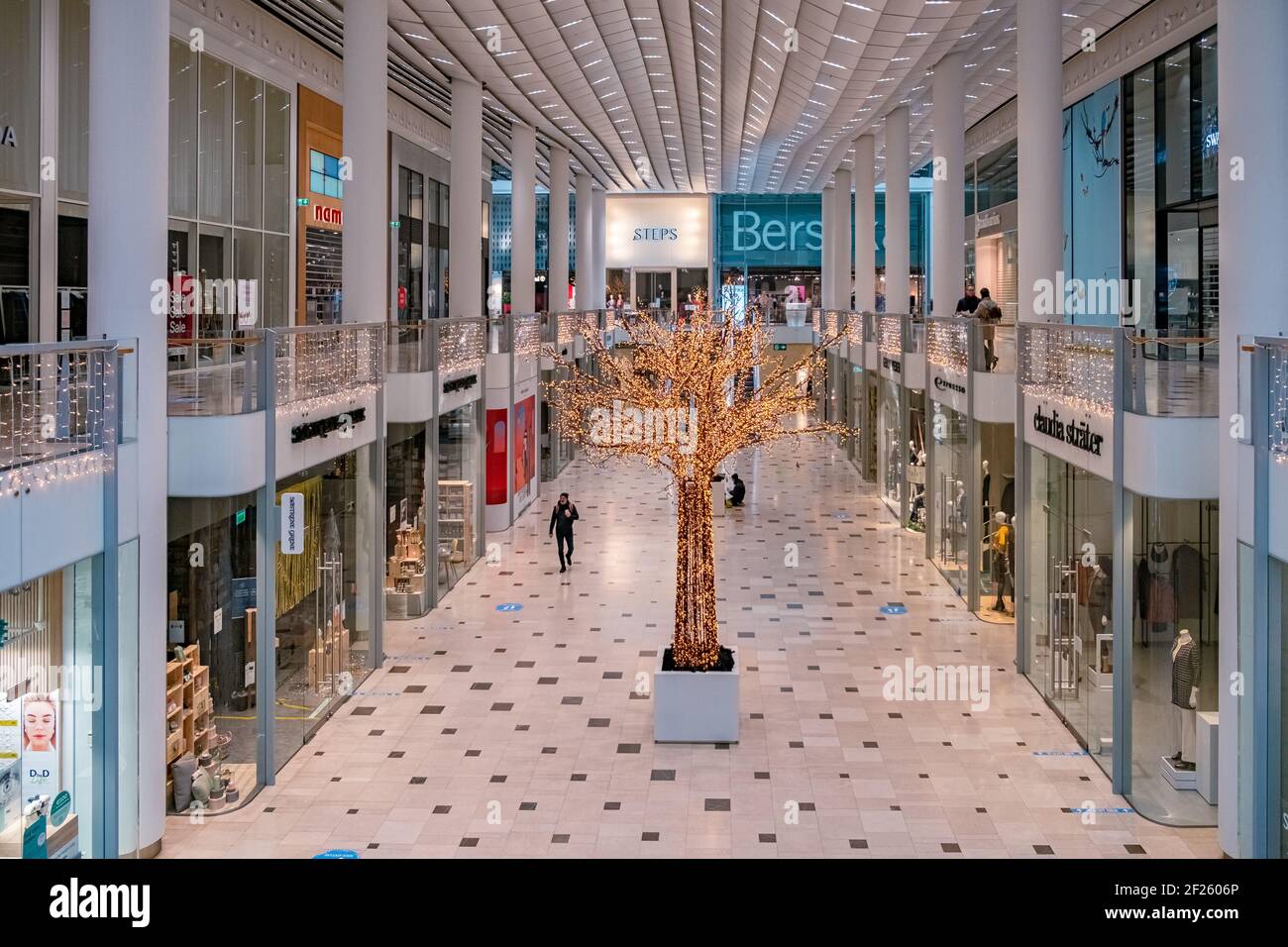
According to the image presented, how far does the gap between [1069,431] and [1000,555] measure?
14.2 feet

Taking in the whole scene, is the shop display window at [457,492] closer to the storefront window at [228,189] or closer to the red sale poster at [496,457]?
the red sale poster at [496,457]

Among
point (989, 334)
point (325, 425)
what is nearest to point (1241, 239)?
point (989, 334)

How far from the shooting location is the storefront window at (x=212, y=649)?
848 cm

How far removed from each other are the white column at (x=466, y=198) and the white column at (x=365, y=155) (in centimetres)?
606

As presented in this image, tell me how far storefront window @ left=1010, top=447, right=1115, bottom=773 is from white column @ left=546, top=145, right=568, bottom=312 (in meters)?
18.6

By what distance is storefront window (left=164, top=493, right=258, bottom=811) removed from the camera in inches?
334

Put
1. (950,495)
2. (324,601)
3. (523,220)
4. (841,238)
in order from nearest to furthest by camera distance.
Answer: (324,601)
(950,495)
(523,220)
(841,238)

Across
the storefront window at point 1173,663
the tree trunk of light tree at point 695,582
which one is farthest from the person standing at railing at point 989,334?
→ the storefront window at point 1173,663

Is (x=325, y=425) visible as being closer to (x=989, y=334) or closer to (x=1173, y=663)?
(x=1173, y=663)

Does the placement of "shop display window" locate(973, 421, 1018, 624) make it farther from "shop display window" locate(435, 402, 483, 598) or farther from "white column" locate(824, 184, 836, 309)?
"white column" locate(824, 184, 836, 309)

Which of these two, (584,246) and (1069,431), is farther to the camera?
(584,246)

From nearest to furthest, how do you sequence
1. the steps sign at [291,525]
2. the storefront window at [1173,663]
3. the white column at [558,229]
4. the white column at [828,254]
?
the storefront window at [1173,663] < the steps sign at [291,525] < the white column at [558,229] < the white column at [828,254]

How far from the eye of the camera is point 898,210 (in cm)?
2400
